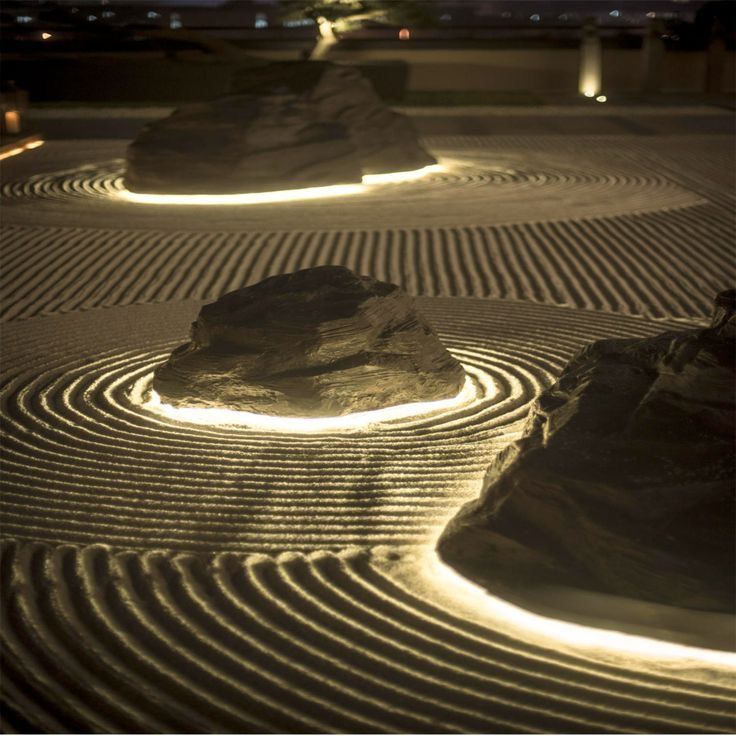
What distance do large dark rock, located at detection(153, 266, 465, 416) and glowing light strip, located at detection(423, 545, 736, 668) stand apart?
148 centimetres

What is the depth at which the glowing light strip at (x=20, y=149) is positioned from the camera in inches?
525

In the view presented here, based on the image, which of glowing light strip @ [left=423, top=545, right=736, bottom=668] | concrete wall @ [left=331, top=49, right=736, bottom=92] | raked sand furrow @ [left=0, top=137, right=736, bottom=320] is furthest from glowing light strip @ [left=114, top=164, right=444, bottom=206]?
concrete wall @ [left=331, top=49, right=736, bottom=92]

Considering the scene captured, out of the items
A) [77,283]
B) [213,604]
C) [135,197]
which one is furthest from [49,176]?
[213,604]

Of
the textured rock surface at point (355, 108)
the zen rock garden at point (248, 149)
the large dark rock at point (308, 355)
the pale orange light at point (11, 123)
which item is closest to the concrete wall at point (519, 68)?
the pale orange light at point (11, 123)

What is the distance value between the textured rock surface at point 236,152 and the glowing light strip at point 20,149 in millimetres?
3404

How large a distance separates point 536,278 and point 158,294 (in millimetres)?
2191

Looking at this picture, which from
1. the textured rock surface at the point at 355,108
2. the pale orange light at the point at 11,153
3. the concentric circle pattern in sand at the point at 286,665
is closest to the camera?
the concentric circle pattern in sand at the point at 286,665

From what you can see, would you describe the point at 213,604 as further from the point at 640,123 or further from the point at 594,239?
the point at 640,123

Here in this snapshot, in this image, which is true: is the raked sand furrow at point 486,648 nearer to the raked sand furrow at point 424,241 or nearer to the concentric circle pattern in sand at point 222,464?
the concentric circle pattern in sand at point 222,464

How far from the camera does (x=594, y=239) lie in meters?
8.15

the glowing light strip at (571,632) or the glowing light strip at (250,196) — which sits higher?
the glowing light strip at (571,632)

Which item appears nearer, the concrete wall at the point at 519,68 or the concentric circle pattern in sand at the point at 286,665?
the concentric circle pattern in sand at the point at 286,665

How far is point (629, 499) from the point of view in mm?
3117

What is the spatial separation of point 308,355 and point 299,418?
0.80ft
